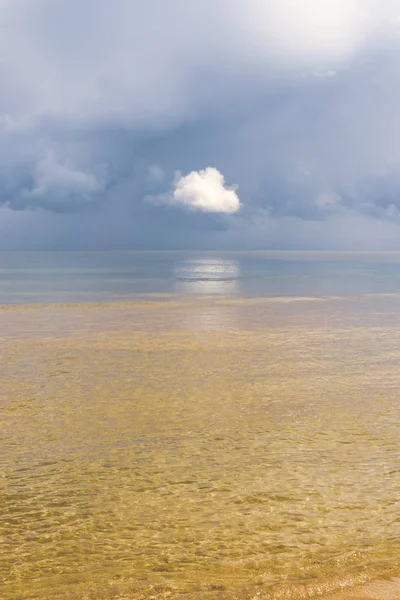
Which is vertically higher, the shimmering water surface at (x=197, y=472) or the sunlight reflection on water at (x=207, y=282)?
the sunlight reflection on water at (x=207, y=282)

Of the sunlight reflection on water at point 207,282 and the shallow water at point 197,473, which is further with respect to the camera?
the sunlight reflection on water at point 207,282

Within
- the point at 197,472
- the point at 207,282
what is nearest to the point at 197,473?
the point at 197,472

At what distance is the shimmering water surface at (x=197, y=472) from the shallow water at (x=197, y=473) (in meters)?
0.03

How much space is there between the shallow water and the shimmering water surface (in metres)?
0.03

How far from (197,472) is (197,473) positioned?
0.04 meters

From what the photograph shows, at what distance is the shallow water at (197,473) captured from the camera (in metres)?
6.04

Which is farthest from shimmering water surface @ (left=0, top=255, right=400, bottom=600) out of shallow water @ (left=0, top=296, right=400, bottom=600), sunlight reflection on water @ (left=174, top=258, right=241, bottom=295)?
sunlight reflection on water @ (left=174, top=258, right=241, bottom=295)

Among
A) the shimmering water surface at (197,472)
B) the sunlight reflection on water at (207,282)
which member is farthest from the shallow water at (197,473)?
the sunlight reflection on water at (207,282)

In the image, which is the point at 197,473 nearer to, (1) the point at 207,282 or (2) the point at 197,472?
(2) the point at 197,472

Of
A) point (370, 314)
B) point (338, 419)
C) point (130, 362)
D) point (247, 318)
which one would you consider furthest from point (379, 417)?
point (370, 314)

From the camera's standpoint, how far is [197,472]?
338 inches

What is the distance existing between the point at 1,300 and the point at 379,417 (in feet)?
111

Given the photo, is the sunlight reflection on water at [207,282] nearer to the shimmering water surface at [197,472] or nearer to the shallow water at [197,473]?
the shimmering water surface at [197,472]

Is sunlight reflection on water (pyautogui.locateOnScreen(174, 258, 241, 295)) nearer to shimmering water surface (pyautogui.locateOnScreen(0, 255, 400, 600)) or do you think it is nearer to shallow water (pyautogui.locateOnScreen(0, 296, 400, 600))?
shimmering water surface (pyautogui.locateOnScreen(0, 255, 400, 600))
